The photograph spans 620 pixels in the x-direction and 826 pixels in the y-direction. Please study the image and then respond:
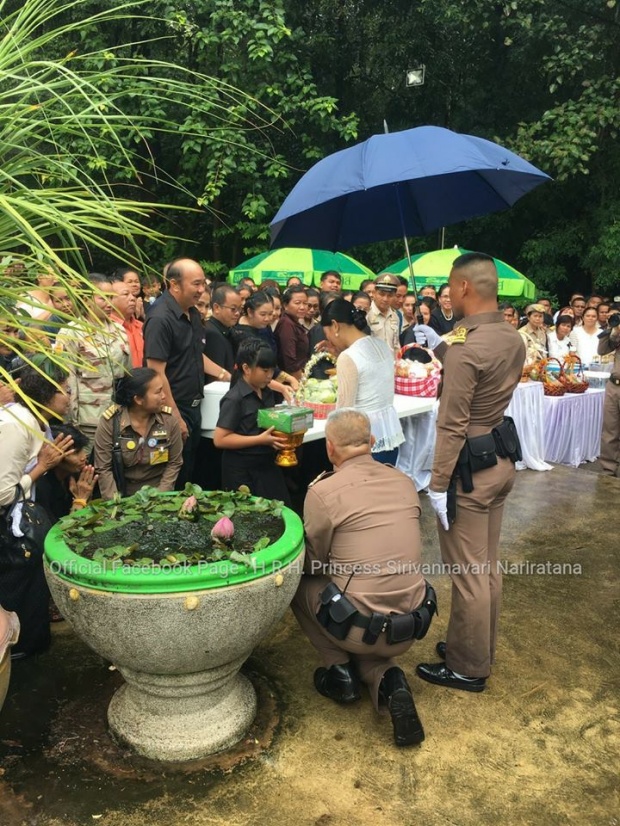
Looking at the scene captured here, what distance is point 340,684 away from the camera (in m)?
2.96

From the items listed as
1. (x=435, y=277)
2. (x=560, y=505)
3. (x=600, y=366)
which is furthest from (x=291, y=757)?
(x=435, y=277)

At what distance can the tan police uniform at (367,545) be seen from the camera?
109 inches

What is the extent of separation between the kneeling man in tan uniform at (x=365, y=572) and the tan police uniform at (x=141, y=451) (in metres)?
1.13

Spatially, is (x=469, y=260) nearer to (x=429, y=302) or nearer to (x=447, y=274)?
(x=429, y=302)

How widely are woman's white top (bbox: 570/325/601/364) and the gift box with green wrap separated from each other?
6.36m

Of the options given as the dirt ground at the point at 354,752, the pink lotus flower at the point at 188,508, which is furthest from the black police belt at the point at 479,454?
the pink lotus flower at the point at 188,508

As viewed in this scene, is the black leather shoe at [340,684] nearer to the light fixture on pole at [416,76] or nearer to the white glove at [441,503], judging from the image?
the white glove at [441,503]

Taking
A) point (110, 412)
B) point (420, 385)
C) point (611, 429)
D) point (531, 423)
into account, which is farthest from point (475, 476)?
point (611, 429)

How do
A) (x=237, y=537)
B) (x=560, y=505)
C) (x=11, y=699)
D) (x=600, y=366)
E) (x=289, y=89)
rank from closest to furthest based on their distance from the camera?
(x=237, y=537) < (x=11, y=699) < (x=560, y=505) < (x=600, y=366) < (x=289, y=89)

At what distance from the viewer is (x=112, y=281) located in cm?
474

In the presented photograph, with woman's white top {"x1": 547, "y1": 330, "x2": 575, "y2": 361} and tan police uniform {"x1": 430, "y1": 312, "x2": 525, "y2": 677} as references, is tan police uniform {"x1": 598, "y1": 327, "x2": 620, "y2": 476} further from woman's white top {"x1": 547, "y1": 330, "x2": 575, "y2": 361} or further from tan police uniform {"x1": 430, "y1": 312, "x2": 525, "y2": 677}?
tan police uniform {"x1": 430, "y1": 312, "x2": 525, "y2": 677}

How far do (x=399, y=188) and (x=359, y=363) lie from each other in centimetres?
159

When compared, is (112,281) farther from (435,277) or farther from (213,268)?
(213,268)

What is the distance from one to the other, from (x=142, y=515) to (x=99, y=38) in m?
10.1
